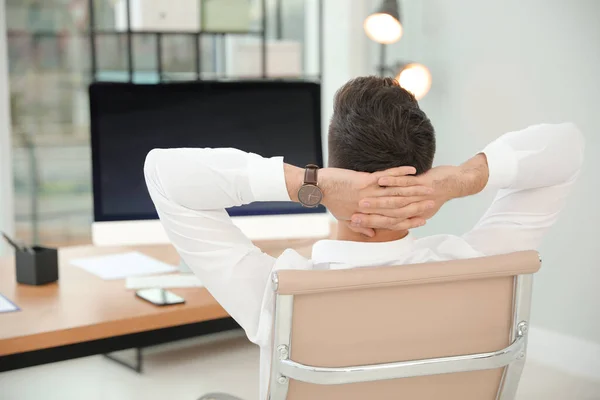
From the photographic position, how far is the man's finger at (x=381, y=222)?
116 cm

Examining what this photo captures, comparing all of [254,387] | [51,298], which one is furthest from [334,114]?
[254,387]

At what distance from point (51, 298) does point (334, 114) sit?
0.92m

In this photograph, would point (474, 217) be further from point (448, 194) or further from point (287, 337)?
point (287, 337)

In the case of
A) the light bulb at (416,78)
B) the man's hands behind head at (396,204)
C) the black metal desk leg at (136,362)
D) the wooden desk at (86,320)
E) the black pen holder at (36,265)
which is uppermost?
the light bulb at (416,78)

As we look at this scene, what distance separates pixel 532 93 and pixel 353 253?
213cm

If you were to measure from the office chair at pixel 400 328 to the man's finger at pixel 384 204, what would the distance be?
4.6 inches

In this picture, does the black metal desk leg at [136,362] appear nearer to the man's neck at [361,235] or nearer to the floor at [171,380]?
the floor at [171,380]

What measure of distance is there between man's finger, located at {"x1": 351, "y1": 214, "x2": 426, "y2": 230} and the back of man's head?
82 mm

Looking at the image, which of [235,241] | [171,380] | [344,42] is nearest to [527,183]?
[235,241]

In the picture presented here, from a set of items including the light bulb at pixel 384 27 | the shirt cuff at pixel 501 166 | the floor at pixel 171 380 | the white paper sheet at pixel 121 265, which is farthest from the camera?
the light bulb at pixel 384 27

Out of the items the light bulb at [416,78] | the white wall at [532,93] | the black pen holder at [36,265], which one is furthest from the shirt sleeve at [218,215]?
the light bulb at [416,78]

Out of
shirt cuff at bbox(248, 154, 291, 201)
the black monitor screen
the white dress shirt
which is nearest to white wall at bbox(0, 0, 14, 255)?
the black monitor screen

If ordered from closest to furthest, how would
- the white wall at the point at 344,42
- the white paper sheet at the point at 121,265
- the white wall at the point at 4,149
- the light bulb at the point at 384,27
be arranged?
the white paper sheet at the point at 121,265 → the light bulb at the point at 384,27 → the white wall at the point at 4,149 → the white wall at the point at 344,42

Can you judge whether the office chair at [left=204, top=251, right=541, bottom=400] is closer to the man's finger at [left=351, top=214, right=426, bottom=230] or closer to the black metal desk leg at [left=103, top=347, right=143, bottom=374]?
the man's finger at [left=351, top=214, right=426, bottom=230]
